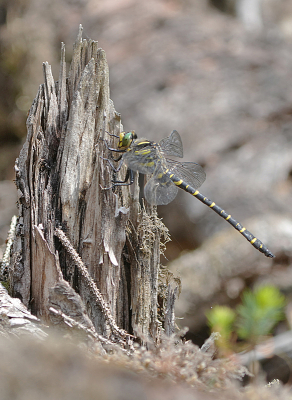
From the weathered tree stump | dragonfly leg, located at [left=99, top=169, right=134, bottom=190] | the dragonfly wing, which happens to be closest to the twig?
the weathered tree stump

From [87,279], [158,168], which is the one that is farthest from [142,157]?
[87,279]

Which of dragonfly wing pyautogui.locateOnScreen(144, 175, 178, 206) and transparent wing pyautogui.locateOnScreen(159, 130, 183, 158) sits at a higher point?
transparent wing pyautogui.locateOnScreen(159, 130, 183, 158)

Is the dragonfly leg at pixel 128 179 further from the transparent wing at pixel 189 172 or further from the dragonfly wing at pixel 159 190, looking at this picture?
the transparent wing at pixel 189 172

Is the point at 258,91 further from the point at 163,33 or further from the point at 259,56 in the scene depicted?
the point at 163,33

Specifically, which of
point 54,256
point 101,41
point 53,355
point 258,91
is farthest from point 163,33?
point 53,355

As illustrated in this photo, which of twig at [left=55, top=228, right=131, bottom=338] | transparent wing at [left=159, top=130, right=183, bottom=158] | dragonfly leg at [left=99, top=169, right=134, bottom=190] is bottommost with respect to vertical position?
twig at [left=55, top=228, right=131, bottom=338]

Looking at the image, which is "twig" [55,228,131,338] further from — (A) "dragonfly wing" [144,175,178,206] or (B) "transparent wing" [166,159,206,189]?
(B) "transparent wing" [166,159,206,189]
